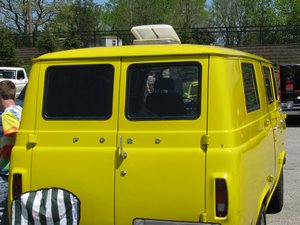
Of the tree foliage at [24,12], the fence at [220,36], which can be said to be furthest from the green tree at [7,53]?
the tree foliage at [24,12]

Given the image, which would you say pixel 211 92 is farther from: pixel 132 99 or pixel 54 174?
pixel 54 174

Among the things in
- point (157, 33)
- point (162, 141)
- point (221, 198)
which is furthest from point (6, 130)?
point (221, 198)

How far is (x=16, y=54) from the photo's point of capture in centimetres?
3919

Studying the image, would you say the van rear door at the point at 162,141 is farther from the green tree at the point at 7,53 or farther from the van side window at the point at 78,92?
the green tree at the point at 7,53

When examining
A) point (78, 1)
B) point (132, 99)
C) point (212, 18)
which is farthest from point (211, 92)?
point (212, 18)

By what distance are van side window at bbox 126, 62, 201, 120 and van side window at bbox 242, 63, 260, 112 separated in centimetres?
57

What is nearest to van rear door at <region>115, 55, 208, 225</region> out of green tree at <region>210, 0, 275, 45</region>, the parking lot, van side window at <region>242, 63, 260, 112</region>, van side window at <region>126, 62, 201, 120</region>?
van side window at <region>126, 62, 201, 120</region>

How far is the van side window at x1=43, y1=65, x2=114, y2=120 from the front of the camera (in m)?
3.79

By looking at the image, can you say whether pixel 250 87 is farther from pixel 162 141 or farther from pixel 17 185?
pixel 17 185

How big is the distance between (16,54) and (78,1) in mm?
10640

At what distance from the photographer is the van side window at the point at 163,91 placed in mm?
3654

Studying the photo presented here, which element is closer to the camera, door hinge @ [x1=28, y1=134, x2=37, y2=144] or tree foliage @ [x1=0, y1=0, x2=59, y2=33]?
door hinge @ [x1=28, y1=134, x2=37, y2=144]

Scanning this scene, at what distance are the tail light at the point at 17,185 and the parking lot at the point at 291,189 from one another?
10.4 feet

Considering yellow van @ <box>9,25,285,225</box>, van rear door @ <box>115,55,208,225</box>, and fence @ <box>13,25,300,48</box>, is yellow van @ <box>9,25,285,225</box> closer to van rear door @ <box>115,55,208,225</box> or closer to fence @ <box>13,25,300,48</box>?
van rear door @ <box>115,55,208,225</box>
